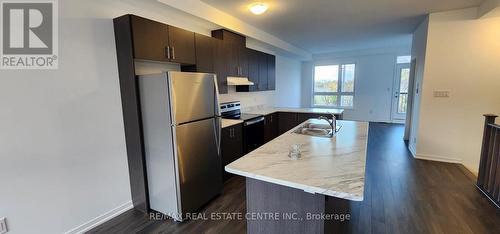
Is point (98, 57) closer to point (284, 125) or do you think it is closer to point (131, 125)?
point (131, 125)

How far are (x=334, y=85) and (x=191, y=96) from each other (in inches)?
274

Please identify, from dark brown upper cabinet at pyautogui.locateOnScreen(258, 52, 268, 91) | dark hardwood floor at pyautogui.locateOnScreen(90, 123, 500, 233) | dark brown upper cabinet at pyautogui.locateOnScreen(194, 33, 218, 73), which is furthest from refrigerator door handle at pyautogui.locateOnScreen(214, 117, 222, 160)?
dark brown upper cabinet at pyautogui.locateOnScreen(258, 52, 268, 91)

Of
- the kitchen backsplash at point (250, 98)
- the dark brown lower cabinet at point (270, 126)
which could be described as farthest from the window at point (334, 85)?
the dark brown lower cabinet at point (270, 126)

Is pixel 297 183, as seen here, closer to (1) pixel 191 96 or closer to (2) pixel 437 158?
(1) pixel 191 96

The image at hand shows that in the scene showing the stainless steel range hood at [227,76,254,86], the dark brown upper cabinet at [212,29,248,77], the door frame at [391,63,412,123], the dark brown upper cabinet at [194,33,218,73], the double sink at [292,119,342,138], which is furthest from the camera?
the door frame at [391,63,412,123]

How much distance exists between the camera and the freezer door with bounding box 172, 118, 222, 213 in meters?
2.21

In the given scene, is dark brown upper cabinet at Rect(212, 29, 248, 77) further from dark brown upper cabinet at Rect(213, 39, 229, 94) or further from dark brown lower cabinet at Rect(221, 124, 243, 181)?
dark brown lower cabinet at Rect(221, 124, 243, 181)

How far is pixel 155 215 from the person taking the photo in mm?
2367

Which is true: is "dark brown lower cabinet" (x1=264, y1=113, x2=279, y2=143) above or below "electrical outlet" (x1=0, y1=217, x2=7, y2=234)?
above

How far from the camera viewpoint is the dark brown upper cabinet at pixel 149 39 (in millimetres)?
2094

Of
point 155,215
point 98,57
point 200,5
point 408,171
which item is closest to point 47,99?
point 98,57

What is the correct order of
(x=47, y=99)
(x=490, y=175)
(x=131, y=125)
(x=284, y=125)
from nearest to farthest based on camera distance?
(x=47, y=99) < (x=131, y=125) < (x=490, y=175) < (x=284, y=125)

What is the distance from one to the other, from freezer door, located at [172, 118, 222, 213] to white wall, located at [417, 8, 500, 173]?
3671 mm

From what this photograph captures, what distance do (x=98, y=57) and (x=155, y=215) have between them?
5.63 ft
